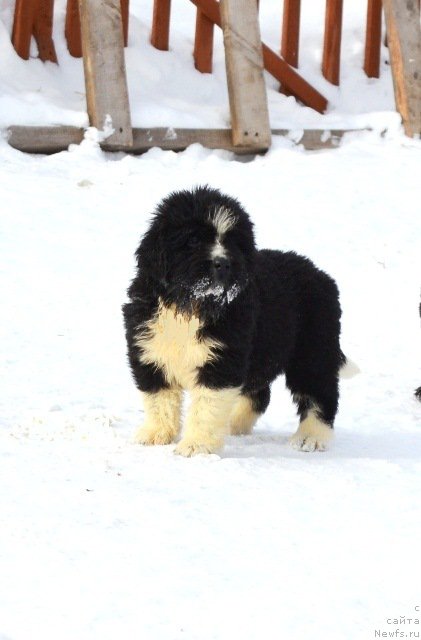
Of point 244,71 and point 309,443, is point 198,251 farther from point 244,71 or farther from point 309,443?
point 244,71

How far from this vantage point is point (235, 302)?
555 centimetres

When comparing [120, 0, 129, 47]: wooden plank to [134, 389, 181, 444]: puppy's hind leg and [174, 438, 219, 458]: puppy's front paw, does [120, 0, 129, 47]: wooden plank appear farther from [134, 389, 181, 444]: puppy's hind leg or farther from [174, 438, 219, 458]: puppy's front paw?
[174, 438, 219, 458]: puppy's front paw

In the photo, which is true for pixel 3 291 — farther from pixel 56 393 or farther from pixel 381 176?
pixel 381 176

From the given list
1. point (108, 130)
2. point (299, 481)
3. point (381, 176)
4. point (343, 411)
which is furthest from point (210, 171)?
point (299, 481)

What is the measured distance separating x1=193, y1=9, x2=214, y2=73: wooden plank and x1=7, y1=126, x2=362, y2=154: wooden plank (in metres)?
1.22

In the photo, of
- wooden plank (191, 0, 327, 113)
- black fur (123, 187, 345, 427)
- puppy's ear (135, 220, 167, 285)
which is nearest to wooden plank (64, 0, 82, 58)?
wooden plank (191, 0, 327, 113)

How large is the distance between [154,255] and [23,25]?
588 centimetres

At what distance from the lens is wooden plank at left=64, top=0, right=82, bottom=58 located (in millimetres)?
11039

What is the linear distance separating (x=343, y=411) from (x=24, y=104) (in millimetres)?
4370

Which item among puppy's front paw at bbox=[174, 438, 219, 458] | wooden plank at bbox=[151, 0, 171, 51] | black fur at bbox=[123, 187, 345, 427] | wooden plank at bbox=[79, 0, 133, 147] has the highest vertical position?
wooden plank at bbox=[151, 0, 171, 51]

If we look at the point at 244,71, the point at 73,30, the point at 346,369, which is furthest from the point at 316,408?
the point at 73,30

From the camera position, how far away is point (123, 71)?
10.1m

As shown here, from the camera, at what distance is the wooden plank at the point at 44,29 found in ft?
35.6

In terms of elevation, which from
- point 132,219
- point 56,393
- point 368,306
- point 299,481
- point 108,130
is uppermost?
point 108,130
